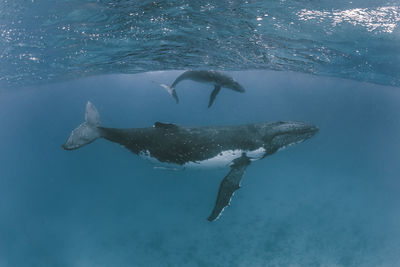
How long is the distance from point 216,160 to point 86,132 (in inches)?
153

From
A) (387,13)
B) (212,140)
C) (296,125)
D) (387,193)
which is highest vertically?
(387,13)

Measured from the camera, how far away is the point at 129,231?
2138 cm

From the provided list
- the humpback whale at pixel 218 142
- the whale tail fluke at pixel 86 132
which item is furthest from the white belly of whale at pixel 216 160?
the whale tail fluke at pixel 86 132

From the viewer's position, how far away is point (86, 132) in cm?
744

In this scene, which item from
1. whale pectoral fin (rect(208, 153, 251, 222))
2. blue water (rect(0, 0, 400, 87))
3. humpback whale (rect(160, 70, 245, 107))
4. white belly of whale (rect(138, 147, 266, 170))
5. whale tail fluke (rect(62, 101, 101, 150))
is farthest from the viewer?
humpback whale (rect(160, 70, 245, 107))

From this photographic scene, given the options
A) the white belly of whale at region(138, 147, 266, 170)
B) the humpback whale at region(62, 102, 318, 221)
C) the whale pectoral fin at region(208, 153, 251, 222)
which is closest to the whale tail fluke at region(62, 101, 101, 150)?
the humpback whale at region(62, 102, 318, 221)

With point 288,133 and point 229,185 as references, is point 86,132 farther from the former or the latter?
point 288,133

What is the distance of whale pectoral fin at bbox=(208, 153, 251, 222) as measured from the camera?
6.79 metres

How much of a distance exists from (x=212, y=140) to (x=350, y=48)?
12.8m

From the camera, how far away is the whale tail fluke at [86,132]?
6.90m

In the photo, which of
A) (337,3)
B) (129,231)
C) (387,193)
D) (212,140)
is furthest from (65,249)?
(387,193)

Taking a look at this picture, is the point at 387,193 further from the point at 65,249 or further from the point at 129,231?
the point at 65,249

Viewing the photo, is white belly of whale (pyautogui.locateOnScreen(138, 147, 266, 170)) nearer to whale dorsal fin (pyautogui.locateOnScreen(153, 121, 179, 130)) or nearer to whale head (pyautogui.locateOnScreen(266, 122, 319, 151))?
whale head (pyautogui.locateOnScreen(266, 122, 319, 151))

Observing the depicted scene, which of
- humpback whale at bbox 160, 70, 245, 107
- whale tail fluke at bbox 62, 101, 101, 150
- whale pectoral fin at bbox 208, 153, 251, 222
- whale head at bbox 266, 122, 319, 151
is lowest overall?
whale pectoral fin at bbox 208, 153, 251, 222
